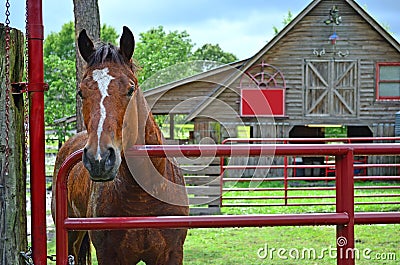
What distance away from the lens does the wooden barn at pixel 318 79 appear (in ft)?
61.3

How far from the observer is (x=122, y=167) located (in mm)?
3225

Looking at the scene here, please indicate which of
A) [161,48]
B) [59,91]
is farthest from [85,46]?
[161,48]

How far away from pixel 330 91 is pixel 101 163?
17.2 m

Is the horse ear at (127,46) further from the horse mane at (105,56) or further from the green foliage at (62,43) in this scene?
the green foliage at (62,43)

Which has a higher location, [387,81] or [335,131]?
[387,81]

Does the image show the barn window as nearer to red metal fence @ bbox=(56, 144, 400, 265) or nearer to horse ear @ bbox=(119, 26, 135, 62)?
horse ear @ bbox=(119, 26, 135, 62)

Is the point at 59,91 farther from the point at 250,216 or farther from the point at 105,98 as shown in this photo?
the point at 250,216

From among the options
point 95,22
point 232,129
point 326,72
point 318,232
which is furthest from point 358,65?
point 95,22

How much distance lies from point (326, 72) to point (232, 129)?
3603mm

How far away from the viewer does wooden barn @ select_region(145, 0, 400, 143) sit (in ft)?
61.6

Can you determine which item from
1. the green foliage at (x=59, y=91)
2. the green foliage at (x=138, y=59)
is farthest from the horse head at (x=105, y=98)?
the green foliage at (x=138, y=59)

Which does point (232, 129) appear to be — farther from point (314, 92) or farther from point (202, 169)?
point (202, 169)

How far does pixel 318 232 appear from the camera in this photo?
8.57 meters

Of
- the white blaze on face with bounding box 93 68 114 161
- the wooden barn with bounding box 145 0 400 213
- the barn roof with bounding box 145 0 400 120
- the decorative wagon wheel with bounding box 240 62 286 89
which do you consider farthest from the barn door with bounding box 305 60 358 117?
the white blaze on face with bounding box 93 68 114 161
